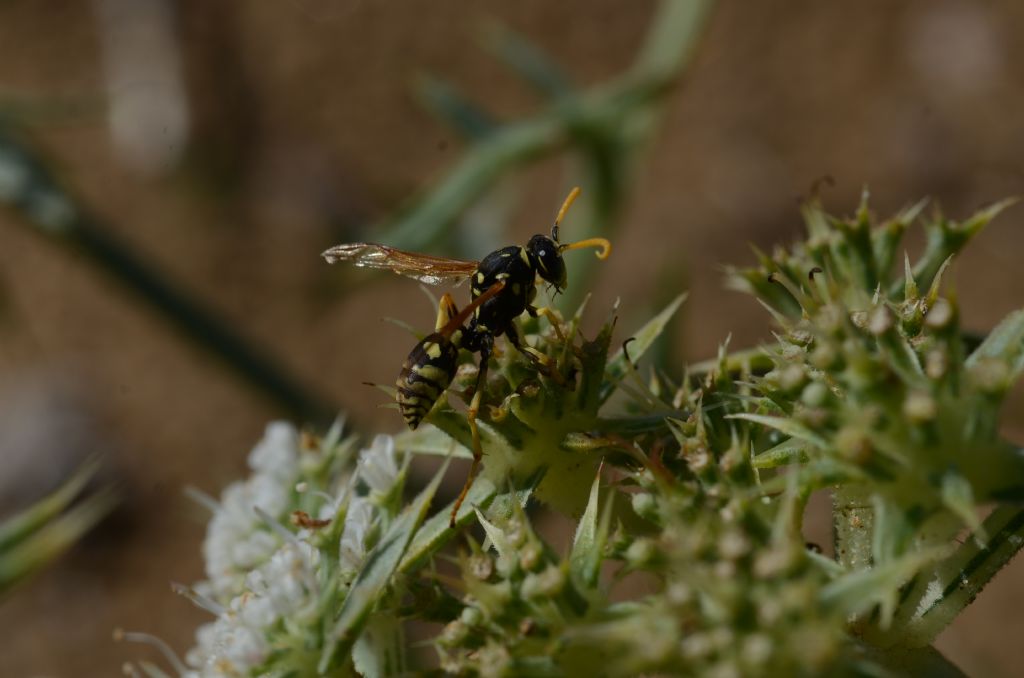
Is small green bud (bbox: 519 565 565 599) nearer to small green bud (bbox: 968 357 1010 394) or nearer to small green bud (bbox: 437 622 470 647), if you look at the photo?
small green bud (bbox: 437 622 470 647)

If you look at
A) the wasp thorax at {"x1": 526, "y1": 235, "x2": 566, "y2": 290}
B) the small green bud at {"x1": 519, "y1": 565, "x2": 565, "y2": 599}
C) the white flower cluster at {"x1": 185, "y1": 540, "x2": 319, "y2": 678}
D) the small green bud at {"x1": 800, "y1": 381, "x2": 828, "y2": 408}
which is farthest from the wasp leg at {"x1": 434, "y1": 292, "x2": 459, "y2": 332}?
the small green bud at {"x1": 800, "y1": 381, "x2": 828, "y2": 408}

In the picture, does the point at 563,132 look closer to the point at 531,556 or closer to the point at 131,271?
the point at 131,271

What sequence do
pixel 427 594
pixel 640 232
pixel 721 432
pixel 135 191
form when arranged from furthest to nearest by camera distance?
pixel 135 191 < pixel 640 232 < pixel 721 432 < pixel 427 594

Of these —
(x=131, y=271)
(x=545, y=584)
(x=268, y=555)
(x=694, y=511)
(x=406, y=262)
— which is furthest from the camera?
(x=131, y=271)

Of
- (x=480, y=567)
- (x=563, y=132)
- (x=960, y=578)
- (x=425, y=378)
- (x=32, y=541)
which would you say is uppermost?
(x=563, y=132)

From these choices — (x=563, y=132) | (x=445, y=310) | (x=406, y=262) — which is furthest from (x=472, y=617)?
(x=563, y=132)

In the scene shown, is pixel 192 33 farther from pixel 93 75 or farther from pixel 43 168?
pixel 43 168

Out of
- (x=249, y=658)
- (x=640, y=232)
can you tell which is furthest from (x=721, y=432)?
(x=640, y=232)
